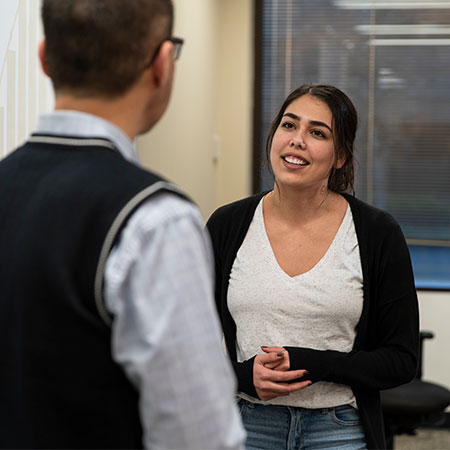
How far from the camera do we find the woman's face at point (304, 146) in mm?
1725

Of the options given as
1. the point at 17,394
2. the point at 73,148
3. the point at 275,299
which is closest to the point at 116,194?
the point at 73,148

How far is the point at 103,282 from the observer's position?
811mm

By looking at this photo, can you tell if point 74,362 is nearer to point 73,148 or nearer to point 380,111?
point 73,148

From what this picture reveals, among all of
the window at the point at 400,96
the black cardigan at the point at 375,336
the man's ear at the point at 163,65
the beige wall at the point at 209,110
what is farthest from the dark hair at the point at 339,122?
the window at the point at 400,96

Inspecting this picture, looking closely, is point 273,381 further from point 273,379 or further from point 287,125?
point 287,125

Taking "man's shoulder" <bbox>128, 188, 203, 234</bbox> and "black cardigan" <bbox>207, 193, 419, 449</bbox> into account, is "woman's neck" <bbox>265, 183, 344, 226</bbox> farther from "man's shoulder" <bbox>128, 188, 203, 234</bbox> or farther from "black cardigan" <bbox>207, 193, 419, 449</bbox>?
"man's shoulder" <bbox>128, 188, 203, 234</bbox>

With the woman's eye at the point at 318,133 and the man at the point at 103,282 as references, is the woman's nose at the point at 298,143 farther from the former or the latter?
the man at the point at 103,282

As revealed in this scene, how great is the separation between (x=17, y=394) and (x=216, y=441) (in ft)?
0.75

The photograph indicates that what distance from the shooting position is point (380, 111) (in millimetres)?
4367

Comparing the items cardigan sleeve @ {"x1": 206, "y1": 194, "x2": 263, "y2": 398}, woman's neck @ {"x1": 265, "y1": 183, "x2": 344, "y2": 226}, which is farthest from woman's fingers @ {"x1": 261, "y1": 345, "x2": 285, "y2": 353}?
woman's neck @ {"x1": 265, "y1": 183, "x2": 344, "y2": 226}

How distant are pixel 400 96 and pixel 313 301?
118 inches

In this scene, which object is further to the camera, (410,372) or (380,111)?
(380,111)

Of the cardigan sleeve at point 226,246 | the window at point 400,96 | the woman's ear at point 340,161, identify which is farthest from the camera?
the window at point 400,96

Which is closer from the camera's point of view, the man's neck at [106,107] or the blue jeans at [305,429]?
the man's neck at [106,107]
